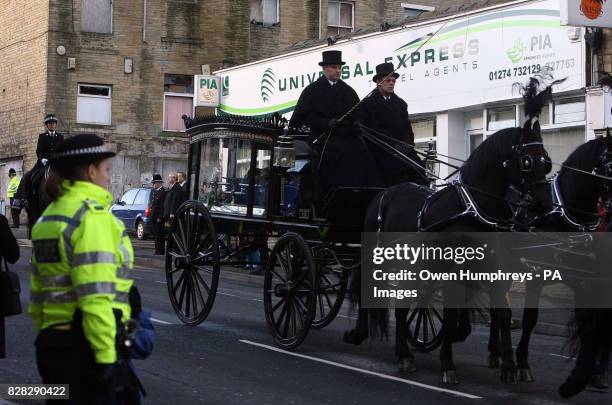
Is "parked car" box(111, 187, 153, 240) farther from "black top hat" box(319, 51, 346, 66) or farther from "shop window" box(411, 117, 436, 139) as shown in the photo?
"black top hat" box(319, 51, 346, 66)

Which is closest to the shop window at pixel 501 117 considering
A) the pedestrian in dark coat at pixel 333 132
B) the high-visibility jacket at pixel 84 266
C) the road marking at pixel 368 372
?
the pedestrian in dark coat at pixel 333 132

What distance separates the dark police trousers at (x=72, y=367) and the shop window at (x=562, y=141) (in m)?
14.9

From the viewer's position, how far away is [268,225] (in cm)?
1179

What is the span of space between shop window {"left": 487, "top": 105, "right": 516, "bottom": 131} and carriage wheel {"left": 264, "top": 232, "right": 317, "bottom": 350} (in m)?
9.92

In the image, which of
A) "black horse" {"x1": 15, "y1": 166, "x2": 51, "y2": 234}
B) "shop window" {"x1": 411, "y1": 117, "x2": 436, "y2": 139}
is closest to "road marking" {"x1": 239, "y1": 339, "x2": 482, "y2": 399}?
"black horse" {"x1": 15, "y1": 166, "x2": 51, "y2": 234}

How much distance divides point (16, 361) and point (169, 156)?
2887 cm

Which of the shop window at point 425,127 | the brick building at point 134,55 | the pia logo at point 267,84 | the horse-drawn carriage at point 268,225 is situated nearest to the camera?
the horse-drawn carriage at point 268,225

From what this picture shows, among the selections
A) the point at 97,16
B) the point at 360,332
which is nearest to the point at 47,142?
the point at 360,332

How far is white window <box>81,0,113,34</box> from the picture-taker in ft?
122

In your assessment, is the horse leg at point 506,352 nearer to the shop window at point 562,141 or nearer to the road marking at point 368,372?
the road marking at point 368,372

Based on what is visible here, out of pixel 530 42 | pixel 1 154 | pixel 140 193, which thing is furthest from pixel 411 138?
pixel 1 154

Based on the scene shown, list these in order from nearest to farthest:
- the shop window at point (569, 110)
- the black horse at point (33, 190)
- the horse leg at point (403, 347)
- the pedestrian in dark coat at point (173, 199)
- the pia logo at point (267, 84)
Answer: the horse leg at point (403, 347) < the black horse at point (33, 190) < the shop window at point (569, 110) < the pedestrian in dark coat at point (173, 199) < the pia logo at point (267, 84)

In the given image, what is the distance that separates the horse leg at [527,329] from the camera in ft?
30.2

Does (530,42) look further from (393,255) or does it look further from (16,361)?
(16,361)
